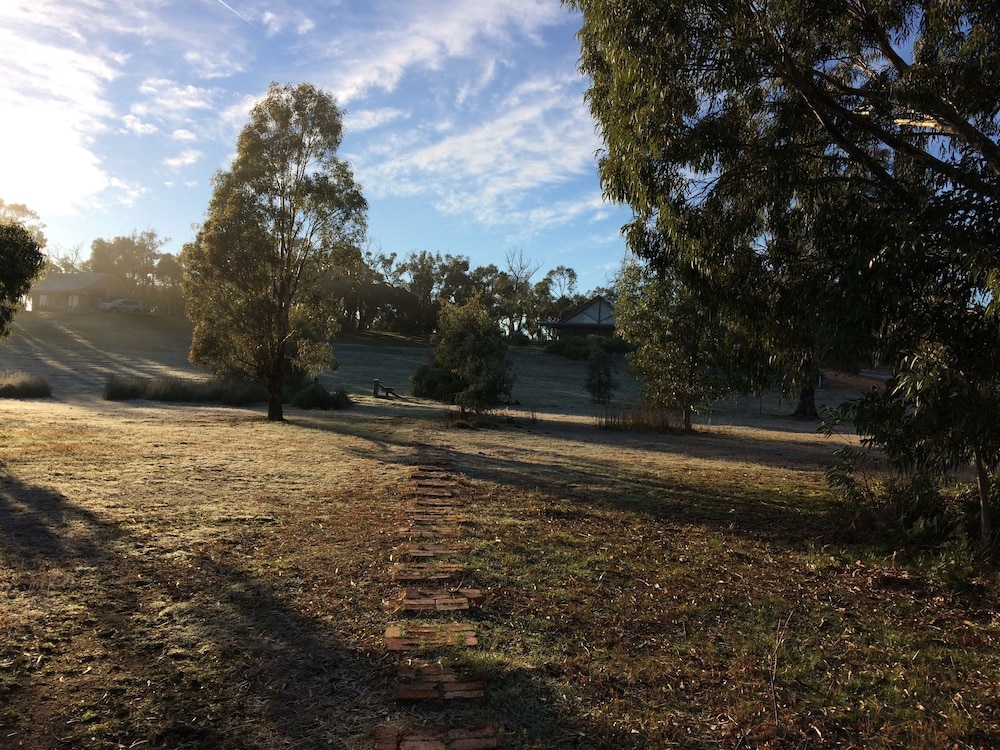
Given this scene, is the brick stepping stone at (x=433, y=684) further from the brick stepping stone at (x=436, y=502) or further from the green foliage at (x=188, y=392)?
the green foliage at (x=188, y=392)

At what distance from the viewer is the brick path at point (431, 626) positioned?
309 cm

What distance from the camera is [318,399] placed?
2656 centimetres

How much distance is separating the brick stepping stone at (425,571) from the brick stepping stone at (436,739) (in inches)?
90.4

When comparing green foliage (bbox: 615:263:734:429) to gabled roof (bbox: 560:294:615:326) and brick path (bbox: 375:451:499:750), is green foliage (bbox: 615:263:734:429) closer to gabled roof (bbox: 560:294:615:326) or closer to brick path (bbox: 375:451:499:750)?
brick path (bbox: 375:451:499:750)

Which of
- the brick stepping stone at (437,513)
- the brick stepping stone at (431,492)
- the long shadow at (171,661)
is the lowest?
the long shadow at (171,661)

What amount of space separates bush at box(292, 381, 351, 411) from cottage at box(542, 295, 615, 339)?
4247cm

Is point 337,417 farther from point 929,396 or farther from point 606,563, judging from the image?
point 929,396

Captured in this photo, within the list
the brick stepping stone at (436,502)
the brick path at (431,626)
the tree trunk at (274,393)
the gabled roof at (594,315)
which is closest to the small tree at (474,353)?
the tree trunk at (274,393)

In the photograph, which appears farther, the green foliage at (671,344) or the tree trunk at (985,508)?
the green foliage at (671,344)

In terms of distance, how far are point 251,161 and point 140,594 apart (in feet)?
54.0

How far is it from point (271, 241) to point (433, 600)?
16.7 meters

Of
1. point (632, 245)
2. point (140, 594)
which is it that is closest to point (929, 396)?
point (632, 245)

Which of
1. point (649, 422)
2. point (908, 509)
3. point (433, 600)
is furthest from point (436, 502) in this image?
point (649, 422)

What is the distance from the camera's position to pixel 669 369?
2003cm
